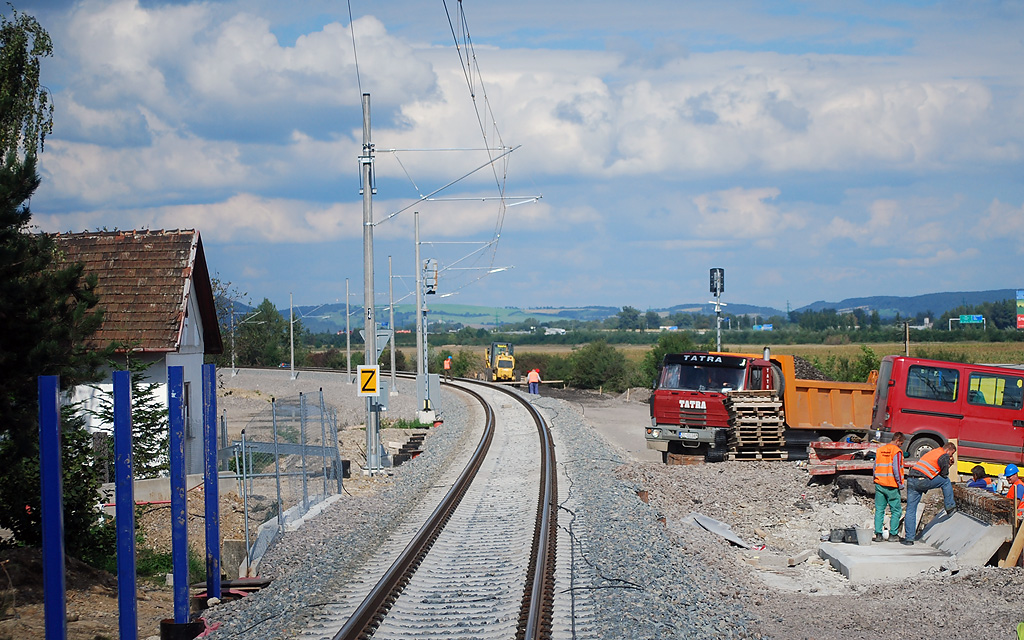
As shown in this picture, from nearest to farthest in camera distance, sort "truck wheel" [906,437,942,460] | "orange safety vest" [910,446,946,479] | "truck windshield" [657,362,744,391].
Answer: "orange safety vest" [910,446,946,479], "truck wheel" [906,437,942,460], "truck windshield" [657,362,744,391]

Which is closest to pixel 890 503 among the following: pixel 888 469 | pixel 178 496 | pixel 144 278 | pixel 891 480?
pixel 891 480

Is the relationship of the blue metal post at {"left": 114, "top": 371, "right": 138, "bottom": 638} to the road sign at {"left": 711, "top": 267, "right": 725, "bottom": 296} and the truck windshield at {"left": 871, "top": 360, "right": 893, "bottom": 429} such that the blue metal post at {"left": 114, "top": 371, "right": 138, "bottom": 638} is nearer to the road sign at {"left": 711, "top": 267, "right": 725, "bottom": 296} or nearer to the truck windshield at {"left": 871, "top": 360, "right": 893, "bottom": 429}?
the truck windshield at {"left": 871, "top": 360, "right": 893, "bottom": 429}

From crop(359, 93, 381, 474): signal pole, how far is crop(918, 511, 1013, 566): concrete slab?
11.1 m

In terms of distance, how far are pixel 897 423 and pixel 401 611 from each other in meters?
14.6

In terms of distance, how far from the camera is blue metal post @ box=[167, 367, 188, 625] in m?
8.67

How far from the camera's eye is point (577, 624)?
858 centimetres

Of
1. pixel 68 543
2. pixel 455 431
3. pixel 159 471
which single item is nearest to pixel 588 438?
pixel 455 431

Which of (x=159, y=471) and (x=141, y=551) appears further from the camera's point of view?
(x=159, y=471)

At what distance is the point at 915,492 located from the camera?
14.0 meters

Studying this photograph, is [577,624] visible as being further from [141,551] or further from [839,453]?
[839,453]

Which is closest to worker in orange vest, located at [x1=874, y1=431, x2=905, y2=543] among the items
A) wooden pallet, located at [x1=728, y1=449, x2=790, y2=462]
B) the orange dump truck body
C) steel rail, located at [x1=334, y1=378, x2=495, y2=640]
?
steel rail, located at [x1=334, y1=378, x2=495, y2=640]

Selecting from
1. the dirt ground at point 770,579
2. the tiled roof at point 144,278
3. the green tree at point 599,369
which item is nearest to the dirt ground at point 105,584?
the dirt ground at point 770,579

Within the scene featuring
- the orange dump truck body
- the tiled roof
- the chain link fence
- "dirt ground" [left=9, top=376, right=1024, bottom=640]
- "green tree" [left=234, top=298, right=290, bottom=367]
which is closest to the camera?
"dirt ground" [left=9, top=376, right=1024, bottom=640]

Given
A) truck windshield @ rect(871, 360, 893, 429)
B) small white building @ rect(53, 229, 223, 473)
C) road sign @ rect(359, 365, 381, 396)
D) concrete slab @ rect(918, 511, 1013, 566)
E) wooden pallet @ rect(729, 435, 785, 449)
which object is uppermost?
small white building @ rect(53, 229, 223, 473)
